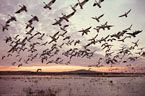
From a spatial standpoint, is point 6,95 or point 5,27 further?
point 6,95

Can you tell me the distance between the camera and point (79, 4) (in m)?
31.4

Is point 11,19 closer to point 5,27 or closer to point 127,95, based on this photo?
point 5,27

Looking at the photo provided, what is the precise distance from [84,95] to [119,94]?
7.58 meters

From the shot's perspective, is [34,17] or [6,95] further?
[6,95]

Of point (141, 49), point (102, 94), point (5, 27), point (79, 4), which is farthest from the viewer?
point (141, 49)

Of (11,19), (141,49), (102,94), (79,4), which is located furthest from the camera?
(141,49)

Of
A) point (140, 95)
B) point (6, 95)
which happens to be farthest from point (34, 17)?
point (140, 95)

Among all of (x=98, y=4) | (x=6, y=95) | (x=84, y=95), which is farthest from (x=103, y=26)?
(x=6, y=95)

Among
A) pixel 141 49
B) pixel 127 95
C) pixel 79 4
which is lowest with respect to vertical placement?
pixel 127 95

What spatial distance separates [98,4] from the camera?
3269 centimetres

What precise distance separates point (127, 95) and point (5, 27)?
84.7 ft

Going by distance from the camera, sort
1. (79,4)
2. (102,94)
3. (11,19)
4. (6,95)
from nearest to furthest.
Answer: (79,4) < (11,19) < (6,95) < (102,94)

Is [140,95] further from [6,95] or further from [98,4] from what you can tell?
[6,95]

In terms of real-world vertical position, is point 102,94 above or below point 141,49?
below
